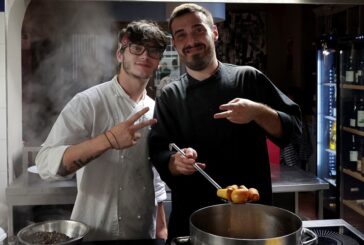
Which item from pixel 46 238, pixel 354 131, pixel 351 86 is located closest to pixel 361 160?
pixel 354 131

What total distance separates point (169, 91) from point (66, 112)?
398 mm

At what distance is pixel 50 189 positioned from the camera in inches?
92.4

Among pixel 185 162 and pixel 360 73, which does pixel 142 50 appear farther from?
pixel 360 73

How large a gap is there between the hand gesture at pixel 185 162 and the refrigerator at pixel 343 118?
258 cm

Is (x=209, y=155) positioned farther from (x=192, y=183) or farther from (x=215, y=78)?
(x=215, y=78)

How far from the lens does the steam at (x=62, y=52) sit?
139 inches

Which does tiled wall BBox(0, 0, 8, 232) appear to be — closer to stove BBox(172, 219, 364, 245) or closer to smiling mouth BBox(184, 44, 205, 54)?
smiling mouth BBox(184, 44, 205, 54)

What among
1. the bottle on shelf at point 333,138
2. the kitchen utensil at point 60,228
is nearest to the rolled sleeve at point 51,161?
the kitchen utensil at point 60,228

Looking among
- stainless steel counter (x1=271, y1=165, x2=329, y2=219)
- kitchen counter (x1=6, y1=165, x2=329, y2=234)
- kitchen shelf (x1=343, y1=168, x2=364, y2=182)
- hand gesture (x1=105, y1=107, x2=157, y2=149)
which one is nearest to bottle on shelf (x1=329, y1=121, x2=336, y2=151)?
kitchen shelf (x1=343, y1=168, x2=364, y2=182)

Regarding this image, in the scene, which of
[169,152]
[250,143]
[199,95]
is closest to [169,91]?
[199,95]

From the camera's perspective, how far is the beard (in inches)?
66.0

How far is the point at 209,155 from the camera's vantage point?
5.45 feet

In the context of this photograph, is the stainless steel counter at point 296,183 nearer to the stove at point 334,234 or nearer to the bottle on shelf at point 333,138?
the stove at point 334,234

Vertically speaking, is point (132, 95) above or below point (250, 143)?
above
